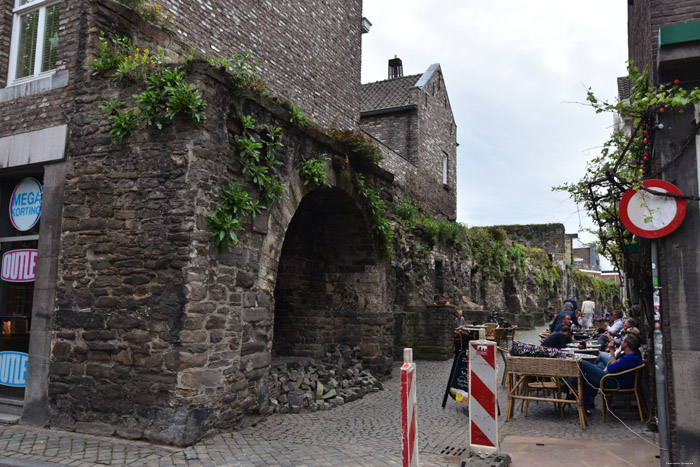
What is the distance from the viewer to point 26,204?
7234 mm

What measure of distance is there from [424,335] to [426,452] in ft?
27.9

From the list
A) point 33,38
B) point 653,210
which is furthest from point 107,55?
point 653,210

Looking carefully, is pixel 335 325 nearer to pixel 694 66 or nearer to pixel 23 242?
pixel 23 242

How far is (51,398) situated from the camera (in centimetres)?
636

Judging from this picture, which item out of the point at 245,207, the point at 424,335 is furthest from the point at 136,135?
the point at 424,335

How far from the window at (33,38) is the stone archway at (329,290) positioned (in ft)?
16.0

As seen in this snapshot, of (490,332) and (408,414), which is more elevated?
(490,332)

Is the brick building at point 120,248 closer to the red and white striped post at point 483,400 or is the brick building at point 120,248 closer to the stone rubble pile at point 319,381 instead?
the stone rubble pile at point 319,381

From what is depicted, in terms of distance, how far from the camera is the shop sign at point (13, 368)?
269 inches

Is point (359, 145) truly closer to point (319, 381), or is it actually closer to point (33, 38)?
point (319, 381)

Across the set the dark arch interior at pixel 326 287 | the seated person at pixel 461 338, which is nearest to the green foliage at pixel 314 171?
the dark arch interior at pixel 326 287

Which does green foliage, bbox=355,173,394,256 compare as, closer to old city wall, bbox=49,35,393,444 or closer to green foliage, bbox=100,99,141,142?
old city wall, bbox=49,35,393,444

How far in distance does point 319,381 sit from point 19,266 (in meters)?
4.68

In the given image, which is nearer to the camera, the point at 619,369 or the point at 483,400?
the point at 483,400
